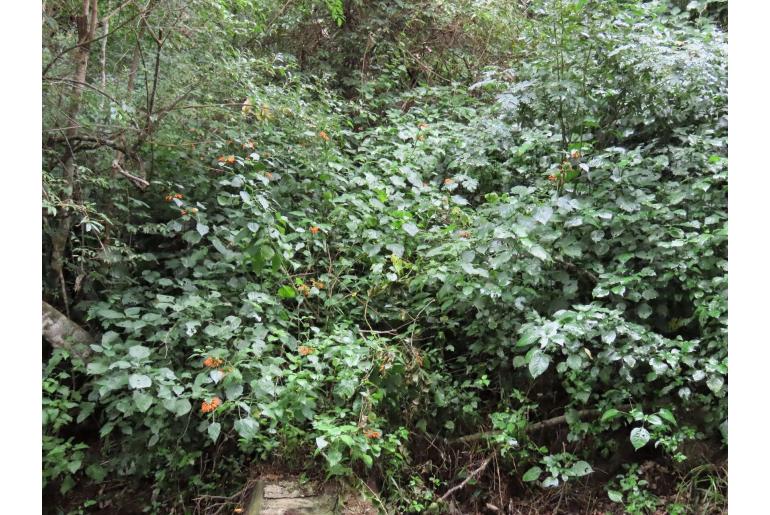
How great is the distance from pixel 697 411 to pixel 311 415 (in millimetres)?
1708

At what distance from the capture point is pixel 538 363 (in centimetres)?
227

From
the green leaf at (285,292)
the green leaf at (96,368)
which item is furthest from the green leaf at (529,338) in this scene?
the green leaf at (96,368)

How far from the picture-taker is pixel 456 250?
276cm

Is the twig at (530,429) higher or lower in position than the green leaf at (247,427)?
lower

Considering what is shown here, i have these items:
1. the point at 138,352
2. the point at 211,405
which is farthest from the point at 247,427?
the point at 138,352

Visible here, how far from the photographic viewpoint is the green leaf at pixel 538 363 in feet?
7.39

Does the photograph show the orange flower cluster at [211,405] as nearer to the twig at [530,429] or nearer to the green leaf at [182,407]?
the green leaf at [182,407]

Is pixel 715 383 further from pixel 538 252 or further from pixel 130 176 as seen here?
pixel 130 176

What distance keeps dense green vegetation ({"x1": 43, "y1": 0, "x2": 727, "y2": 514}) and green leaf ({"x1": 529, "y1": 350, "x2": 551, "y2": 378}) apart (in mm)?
13

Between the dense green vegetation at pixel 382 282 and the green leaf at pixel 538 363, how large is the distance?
13 millimetres

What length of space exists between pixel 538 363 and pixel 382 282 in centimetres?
101

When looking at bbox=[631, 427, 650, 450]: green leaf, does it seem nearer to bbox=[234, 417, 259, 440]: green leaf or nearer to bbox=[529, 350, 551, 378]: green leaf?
bbox=[529, 350, 551, 378]: green leaf

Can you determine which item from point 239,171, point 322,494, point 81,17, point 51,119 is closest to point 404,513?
point 322,494

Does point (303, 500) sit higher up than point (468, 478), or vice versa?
point (303, 500)
